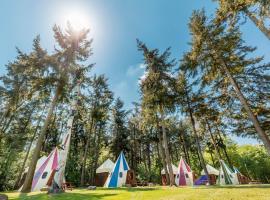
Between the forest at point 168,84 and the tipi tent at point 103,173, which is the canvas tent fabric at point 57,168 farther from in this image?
the tipi tent at point 103,173

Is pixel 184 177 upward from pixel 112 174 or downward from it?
upward

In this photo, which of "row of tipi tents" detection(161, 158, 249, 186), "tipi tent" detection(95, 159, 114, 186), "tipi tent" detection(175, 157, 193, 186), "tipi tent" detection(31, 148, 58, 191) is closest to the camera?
"tipi tent" detection(31, 148, 58, 191)

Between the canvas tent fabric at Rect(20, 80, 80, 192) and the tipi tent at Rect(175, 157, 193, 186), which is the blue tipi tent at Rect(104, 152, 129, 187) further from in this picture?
the tipi tent at Rect(175, 157, 193, 186)

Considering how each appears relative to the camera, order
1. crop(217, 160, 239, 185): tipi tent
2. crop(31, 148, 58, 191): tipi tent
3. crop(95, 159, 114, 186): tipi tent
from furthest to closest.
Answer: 1. crop(95, 159, 114, 186): tipi tent
2. crop(217, 160, 239, 185): tipi tent
3. crop(31, 148, 58, 191): tipi tent

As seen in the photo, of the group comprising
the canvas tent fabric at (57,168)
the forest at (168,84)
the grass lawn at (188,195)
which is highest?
the forest at (168,84)

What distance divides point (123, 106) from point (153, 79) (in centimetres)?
1632

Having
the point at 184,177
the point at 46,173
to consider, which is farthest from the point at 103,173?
the point at 184,177

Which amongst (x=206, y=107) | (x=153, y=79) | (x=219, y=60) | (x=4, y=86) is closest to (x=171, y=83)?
(x=153, y=79)

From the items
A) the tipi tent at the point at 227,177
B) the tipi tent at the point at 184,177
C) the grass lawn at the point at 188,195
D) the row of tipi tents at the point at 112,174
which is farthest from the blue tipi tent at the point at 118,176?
the tipi tent at the point at 227,177

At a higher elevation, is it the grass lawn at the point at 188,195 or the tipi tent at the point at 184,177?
the tipi tent at the point at 184,177

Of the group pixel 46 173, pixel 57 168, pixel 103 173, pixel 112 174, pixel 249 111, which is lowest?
pixel 57 168

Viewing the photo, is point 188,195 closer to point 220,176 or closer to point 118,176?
point 118,176

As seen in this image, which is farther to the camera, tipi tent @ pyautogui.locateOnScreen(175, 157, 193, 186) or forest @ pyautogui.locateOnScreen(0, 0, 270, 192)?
tipi tent @ pyautogui.locateOnScreen(175, 157, 193, 186)

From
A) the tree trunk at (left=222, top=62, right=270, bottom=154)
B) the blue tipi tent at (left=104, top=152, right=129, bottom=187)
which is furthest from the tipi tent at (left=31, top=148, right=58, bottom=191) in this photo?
the tree trunk at (left=222, top=62, right=270, bottom=154)
